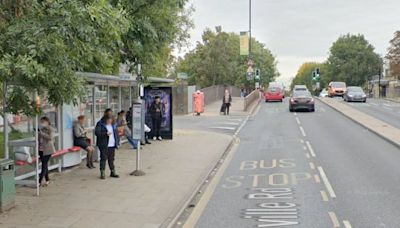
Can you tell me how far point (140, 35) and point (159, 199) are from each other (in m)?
5.46

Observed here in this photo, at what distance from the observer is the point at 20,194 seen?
11.0 metres

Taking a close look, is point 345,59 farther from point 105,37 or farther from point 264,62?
point 105,37

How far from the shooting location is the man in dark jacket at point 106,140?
12891 millimetres

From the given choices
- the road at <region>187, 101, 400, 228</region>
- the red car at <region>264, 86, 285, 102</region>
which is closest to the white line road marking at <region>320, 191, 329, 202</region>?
the road at <region>187, 101, 400, 228</region>

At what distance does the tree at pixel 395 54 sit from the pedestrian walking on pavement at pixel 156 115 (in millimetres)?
56490

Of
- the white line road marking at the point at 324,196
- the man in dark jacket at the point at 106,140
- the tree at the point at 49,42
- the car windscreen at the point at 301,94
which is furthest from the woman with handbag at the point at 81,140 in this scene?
the car windscreen at the point at 301,94

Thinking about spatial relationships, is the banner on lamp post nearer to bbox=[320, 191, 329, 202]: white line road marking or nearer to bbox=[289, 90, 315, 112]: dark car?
bbox=[289, 90, 315, 112]: dark car

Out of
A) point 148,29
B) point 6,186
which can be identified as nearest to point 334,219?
point 6,186

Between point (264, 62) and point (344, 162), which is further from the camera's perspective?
point (264, 62)

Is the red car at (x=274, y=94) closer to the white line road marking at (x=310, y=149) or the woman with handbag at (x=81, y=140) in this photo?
the white line road marking at (x=310, y=149)

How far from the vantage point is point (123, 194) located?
11.2 meters

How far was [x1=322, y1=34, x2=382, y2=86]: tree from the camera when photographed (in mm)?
105500

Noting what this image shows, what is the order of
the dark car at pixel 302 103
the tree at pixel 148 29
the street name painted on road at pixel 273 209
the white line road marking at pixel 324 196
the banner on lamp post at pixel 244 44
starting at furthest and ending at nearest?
1. the banner on lamp post at pixel 244 44
2. the dark car at pixel 302 103
3. the tree at pixel 148 29
4. the white line road marking at pixel 324 196
5. the street name painted on road at pixel 273 209

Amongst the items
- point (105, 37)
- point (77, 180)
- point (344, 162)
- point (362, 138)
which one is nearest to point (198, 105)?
point (362, 138)
